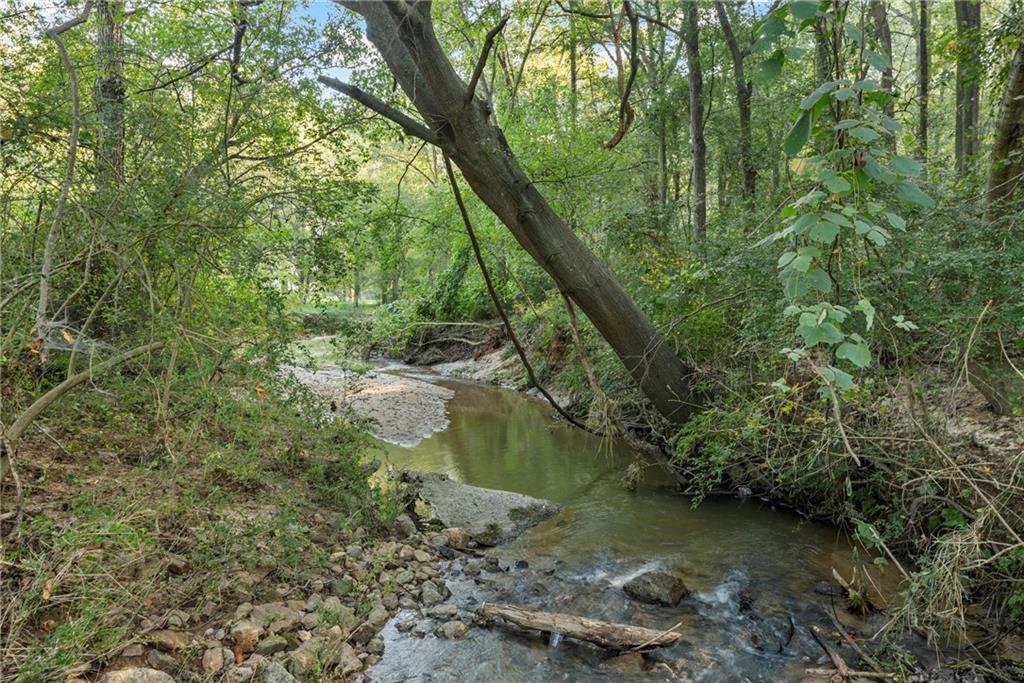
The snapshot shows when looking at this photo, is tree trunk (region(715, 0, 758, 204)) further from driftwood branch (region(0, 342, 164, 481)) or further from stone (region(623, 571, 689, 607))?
driftwood branch (region(0, 342, 164, 481))

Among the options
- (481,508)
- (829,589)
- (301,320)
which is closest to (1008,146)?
(829,589)

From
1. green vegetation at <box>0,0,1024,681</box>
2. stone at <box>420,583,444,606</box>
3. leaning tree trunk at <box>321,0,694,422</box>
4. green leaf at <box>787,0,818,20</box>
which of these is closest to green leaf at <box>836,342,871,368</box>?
green leaf at <box>787,0,818,20</box>

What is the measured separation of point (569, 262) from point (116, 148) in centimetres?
444

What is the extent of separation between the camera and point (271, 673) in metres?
3.38

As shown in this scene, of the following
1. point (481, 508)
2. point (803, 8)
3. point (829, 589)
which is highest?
point (803, 8)

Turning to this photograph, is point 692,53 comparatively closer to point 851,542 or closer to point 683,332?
point 683,332

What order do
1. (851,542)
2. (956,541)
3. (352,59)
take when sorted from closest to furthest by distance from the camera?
1. (956,541)
2. (851,542)
3. (352,59)

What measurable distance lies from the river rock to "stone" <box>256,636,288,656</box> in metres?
2.30

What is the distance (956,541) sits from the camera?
3455mm

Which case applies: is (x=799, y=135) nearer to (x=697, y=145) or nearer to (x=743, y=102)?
(x=697, y=145)

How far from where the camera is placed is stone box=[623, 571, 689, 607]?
4.82m

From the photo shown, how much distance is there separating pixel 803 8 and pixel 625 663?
3.94 m

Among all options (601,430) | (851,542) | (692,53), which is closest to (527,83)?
(692,53)

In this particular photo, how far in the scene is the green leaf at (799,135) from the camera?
1490mm
